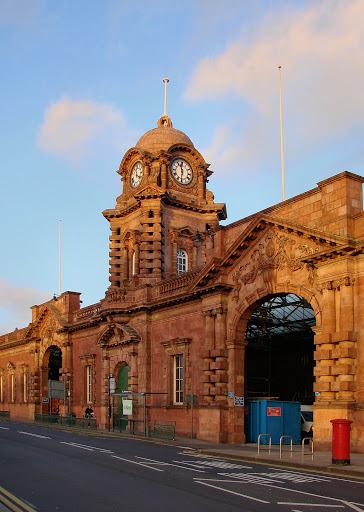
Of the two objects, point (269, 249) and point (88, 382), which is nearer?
point (269, 249)

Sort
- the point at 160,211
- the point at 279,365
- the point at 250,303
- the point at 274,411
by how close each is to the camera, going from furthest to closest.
→ the point at 160,211 < the point at 279,365 < the point at 274,411 < the point at 250,303

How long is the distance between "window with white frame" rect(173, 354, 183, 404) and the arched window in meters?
10.1

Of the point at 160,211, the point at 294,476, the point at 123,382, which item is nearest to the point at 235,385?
the point at 123,382

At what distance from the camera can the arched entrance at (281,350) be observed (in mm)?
32125

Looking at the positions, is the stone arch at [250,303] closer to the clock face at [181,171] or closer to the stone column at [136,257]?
the stone column at [136,257]

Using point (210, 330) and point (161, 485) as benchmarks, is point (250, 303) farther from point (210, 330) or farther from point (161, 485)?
point (161, 485)

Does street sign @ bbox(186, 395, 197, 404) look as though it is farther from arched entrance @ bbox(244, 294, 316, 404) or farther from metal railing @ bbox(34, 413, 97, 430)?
metal railing @ bbox(34, 413, 97, 430)

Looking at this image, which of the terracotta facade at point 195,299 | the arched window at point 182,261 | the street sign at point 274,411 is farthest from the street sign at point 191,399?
the arched window at point 182,261

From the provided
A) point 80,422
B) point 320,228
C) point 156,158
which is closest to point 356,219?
point 320,228

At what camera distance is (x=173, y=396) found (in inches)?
1329

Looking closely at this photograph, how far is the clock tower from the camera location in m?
41.5

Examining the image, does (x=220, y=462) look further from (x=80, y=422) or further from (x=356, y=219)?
(x=80, y=422)

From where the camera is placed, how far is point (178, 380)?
111ft

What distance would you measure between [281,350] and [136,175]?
15.8 meters
